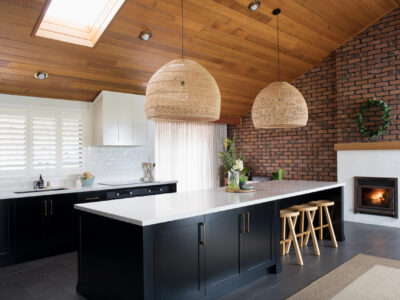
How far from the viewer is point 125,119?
5496mm

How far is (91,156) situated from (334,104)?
478cm

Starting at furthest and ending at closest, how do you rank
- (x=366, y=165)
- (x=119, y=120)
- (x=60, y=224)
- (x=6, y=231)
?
(x=366, y=165) → (x=119, y=120) → (x=60, y=224) → (x=6, y=231)

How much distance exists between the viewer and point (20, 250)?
13.6ft

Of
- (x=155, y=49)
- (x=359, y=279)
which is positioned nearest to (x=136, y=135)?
(x=155, y=49)

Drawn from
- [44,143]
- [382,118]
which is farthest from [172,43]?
[382,118]

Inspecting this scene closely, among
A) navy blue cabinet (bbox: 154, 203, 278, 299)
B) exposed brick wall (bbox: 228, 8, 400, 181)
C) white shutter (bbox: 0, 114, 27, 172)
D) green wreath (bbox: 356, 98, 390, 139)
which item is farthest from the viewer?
exposed brick wall (bbox: 228, 8, 400, 181)

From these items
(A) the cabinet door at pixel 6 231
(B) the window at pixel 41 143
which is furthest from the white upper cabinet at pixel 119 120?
(A) the cabinet door at pixel 6 231

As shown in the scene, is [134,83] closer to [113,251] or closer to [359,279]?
[113,251]

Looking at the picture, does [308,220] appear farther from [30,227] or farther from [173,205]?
[30,227]

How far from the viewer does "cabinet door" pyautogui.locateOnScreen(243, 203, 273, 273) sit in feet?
10.8

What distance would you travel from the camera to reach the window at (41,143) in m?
4.67

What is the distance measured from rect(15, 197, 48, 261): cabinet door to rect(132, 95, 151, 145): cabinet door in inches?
74.8

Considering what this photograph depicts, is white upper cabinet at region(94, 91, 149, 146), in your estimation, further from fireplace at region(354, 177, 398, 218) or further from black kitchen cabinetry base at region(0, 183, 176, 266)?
fireplace at region(354, 177, 398, 218)

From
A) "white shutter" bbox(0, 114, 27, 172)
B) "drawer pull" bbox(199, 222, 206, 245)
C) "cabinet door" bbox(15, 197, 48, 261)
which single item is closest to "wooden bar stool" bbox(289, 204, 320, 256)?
"drawer pull" bbox(199, 222, 206, 245)
